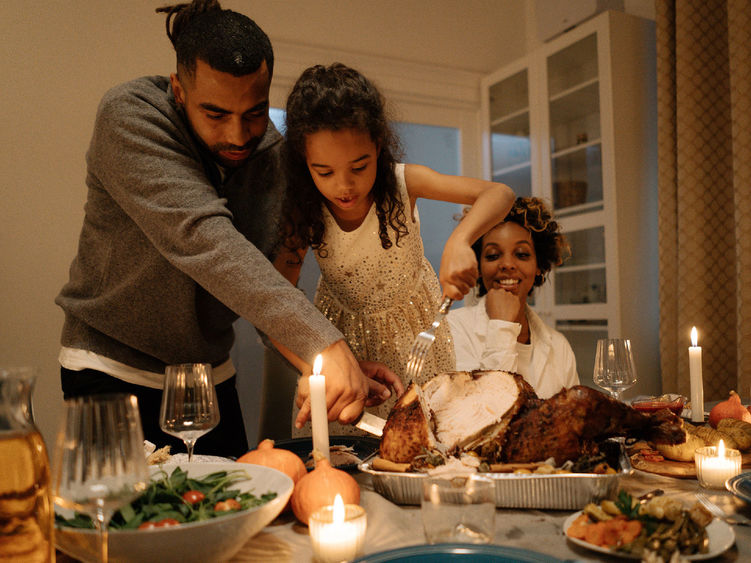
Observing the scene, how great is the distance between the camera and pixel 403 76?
131 inches

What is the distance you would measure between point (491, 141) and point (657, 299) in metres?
1.32

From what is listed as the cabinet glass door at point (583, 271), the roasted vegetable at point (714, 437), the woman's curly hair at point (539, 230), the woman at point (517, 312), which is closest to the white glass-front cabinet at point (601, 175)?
the cabinet glass door at point (583, 271)

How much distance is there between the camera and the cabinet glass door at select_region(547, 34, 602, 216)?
2902 millimetres

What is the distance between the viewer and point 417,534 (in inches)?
27.9

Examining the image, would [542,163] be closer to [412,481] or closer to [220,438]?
[220,438]

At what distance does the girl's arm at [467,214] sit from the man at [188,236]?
0.25 metres

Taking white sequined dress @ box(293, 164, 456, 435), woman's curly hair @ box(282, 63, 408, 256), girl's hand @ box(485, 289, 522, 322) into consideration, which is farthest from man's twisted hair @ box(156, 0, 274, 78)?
girl's hand @ box(485, 289, 522, 322)

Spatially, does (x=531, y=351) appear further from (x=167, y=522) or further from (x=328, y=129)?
(x=167, y=522)

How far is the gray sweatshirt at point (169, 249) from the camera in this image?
1.01 metres

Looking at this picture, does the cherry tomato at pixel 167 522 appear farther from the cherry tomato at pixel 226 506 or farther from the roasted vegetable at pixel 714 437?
the roasted vegetable at pixel 714 437

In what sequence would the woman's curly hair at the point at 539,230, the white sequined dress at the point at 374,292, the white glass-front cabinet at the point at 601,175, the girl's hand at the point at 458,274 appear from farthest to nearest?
the white glass-front cabinet at the point at 601,175, the woman's curly hair at the point at 539,230, the white sequined dress at the point at 374,292, the girl's hand at the point at 458,274

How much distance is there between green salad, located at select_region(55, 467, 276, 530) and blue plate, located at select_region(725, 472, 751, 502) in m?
0.57

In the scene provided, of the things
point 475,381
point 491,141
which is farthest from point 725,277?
point 475,381

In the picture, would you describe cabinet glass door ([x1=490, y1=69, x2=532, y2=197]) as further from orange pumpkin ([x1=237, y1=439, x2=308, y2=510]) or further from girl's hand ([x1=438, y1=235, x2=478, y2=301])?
orange pumpkin ([x1=237, y1=439, x2=308, y2=510])
